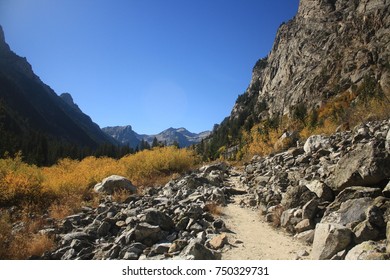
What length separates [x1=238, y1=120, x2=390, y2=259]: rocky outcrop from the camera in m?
6.63

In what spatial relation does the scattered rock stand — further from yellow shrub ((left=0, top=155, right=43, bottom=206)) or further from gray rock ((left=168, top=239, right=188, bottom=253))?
yellow shrub ((left=0, top=155, right=43, bottom=206))

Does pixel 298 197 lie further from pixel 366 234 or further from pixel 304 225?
pixel 366 234

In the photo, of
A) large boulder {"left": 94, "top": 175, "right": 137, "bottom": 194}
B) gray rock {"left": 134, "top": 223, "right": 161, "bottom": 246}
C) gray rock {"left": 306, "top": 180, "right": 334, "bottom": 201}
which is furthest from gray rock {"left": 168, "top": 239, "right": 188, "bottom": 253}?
large boulder {"left": 94, "top": 175, "right": 137, "bottom": 194}

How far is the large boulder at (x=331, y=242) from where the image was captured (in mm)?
6598

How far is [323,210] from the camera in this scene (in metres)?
9.05

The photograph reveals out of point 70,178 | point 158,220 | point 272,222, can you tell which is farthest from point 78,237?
point 70,178

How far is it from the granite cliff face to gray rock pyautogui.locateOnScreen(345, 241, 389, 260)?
2240 inches

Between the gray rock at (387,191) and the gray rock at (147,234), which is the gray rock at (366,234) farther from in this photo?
the gray rock at (147,234)

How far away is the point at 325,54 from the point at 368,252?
9810 cm

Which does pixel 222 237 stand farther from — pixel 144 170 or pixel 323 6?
pixel 323 6

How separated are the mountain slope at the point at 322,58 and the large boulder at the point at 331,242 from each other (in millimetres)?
55748

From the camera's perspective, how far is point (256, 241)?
8750 millimetres

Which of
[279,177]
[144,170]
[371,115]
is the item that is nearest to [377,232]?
[279,177]
